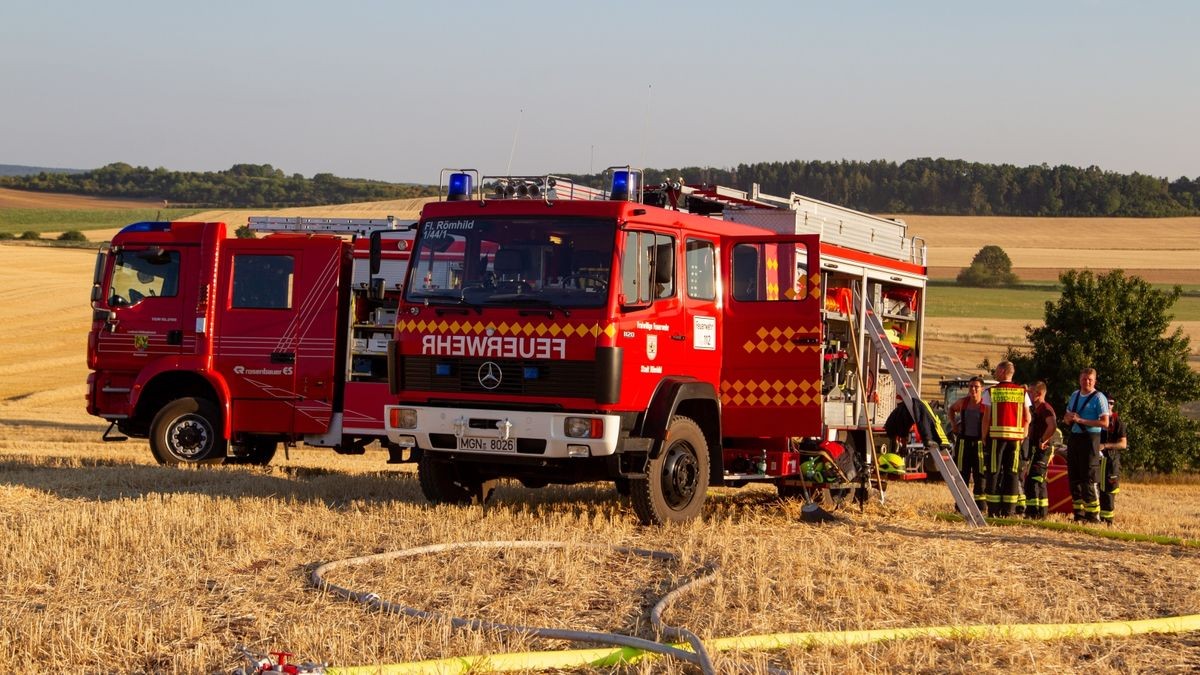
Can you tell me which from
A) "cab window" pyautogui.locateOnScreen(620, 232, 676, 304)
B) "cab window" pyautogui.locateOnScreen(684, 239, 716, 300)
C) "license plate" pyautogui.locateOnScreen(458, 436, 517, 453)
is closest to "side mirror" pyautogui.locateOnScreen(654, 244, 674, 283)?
"cab window" pyautogui.locateOnScreen(620, 232, 676, 304)

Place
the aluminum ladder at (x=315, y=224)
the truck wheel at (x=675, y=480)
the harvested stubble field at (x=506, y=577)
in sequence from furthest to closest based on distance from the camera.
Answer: the aluminum ladder at (x=315, y=224) < the truck wheel at (x=675, y=480) < the harvested stubble field at (x=506, y=577)

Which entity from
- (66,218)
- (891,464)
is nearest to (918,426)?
(891,464)

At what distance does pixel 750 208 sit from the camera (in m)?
13.8

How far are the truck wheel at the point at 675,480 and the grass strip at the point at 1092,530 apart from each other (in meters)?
2.65

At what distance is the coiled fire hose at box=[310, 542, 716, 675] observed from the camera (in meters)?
6.32

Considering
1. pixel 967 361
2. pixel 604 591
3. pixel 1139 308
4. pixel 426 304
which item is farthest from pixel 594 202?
pixel 967 361

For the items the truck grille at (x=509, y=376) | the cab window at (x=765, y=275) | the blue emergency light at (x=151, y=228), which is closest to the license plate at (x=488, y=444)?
the truck grille at (x=509, y=376)

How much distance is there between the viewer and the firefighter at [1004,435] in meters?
14.2

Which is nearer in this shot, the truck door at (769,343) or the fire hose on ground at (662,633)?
the fire hose on ground at (662,633)

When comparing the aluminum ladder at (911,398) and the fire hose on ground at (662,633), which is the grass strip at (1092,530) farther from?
the fire hose on ground at (662,633)

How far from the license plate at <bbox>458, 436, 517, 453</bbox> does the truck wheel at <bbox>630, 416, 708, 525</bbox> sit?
Answer: 99 centimetres

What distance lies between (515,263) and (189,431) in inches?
272

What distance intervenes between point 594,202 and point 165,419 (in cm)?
741

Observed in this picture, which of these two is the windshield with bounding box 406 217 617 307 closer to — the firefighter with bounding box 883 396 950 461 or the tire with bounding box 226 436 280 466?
the firefighter with bounding box 883 396 950 461
